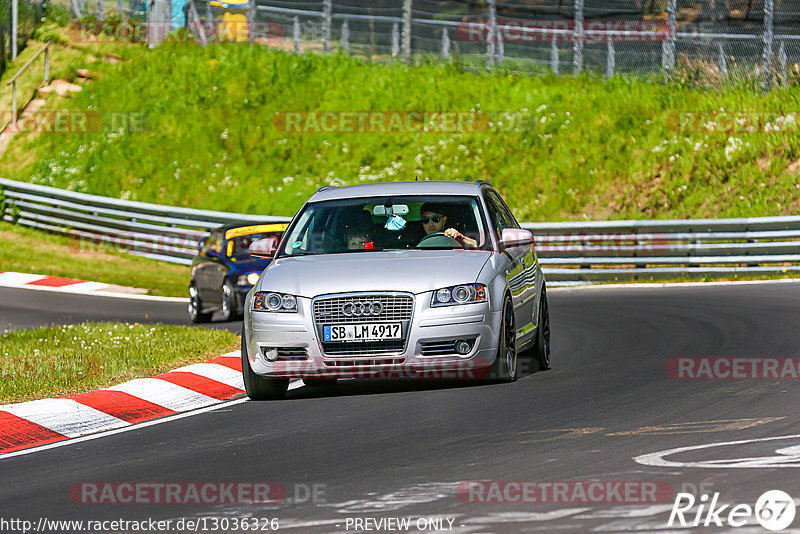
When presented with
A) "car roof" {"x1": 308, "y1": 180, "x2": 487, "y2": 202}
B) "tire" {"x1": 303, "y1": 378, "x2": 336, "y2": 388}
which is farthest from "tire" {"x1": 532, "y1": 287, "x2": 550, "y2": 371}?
"tire" {"x1": 303, "y1": 378, "x2": 336, "y2": 388}

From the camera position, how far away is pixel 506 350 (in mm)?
10359

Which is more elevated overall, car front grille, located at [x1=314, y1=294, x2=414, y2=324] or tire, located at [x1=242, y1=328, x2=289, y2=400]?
car front grille, located at [x1=314, y1=294, x2=414, y2=324]

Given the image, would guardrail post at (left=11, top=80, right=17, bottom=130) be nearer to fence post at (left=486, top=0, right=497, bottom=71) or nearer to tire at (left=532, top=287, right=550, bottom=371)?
fence post at (left=486, top=0, right=497, bottom=71)

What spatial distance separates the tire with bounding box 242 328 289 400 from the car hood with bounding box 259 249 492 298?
64 cm

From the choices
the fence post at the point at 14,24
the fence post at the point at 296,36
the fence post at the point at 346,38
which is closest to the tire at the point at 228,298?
the fence post at the point at 346,38

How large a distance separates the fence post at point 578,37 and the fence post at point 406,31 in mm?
4291

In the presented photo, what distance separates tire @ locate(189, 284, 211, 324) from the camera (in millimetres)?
19406

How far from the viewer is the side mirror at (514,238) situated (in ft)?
35.4

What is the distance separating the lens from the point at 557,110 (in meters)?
32.9

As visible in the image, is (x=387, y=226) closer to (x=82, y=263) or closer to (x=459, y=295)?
(x=459, y=295)

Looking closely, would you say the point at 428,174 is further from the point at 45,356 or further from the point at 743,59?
the point at 45,356

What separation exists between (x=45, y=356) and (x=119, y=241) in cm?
1729

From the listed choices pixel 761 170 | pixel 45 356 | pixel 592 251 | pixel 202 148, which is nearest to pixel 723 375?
pixel 45 356

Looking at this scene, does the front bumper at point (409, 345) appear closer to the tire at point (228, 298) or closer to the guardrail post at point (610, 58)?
the tire at point (228, 298)
